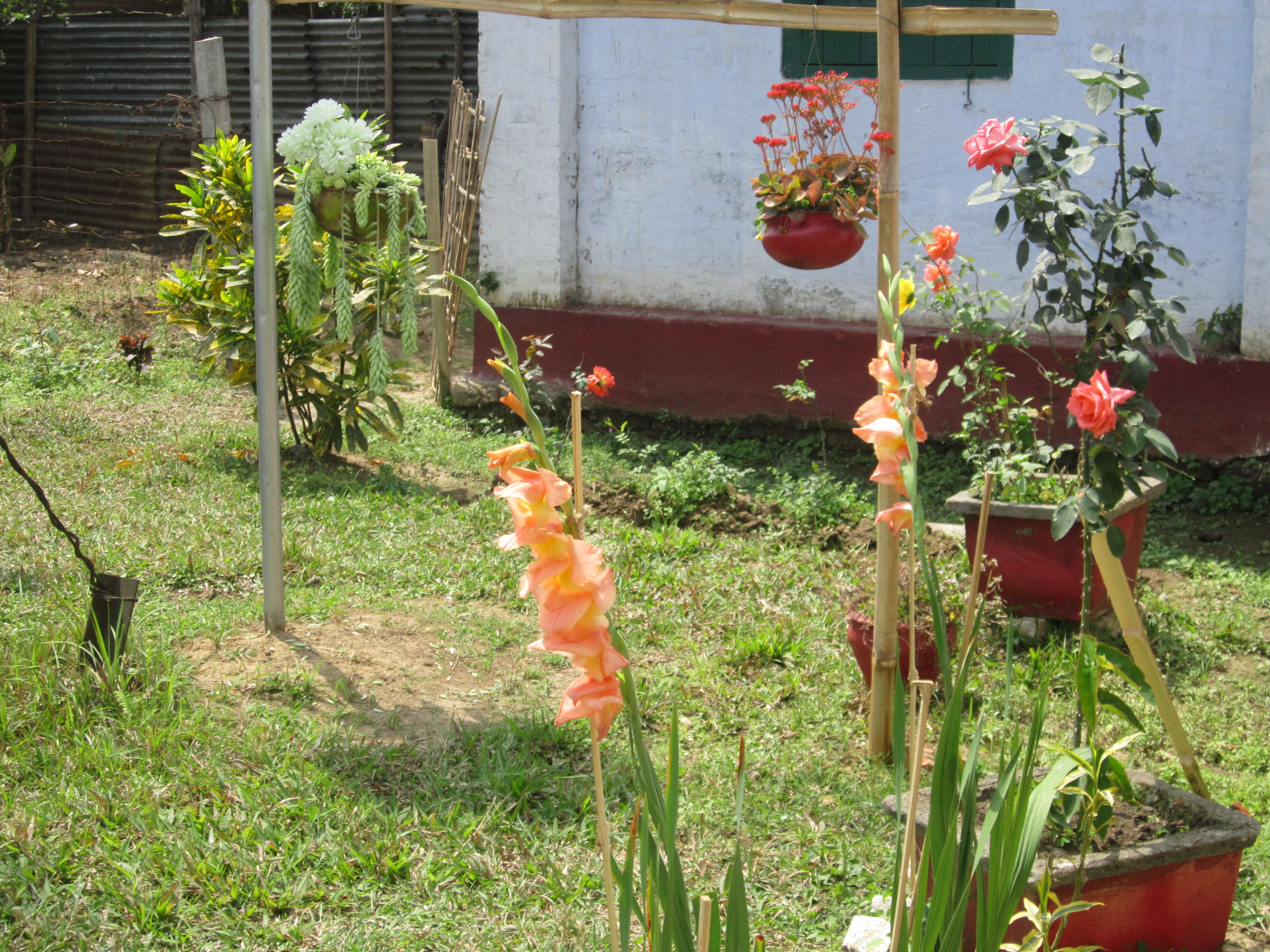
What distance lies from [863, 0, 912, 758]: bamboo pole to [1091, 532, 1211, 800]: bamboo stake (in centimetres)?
47

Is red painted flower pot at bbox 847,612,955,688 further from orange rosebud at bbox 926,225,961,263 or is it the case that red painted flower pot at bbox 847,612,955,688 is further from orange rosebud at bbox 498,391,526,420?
orange rosebud at bbox 498,391,526,420

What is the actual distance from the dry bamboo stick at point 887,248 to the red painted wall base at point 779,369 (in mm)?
3174

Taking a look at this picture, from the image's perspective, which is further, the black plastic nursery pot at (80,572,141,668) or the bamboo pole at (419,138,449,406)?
the bamboo pole at (419,138,449,406)

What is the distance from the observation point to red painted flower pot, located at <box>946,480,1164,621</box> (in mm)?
4184

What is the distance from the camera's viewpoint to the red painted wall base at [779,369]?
5777 mm

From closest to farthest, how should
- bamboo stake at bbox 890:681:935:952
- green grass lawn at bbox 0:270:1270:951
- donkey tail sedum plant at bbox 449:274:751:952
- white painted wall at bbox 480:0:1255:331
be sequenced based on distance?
donkey tail sedum plant at bbox 449:274:751:952
bamboo stake at bbox 890:681:935:952
green grass lawn at bbox 0:270:1270:951
white painted wall at bbox 480:0:1255:331

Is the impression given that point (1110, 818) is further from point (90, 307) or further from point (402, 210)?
point (90, 307)

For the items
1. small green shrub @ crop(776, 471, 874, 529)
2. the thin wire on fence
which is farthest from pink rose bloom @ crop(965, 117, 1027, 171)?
the thin wire on fence

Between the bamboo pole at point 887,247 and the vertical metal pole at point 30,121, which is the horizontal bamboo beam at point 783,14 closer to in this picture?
the bamboo pole at point 887,247

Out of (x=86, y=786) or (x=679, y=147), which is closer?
(x=86, y=786)

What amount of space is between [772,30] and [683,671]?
163 inches

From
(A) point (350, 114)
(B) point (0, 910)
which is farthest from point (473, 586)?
(A) point (350, 114)

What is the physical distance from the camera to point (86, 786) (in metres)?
2.91

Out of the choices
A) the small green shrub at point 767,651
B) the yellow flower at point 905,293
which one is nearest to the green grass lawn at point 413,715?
the small green shrub at point 767,651
